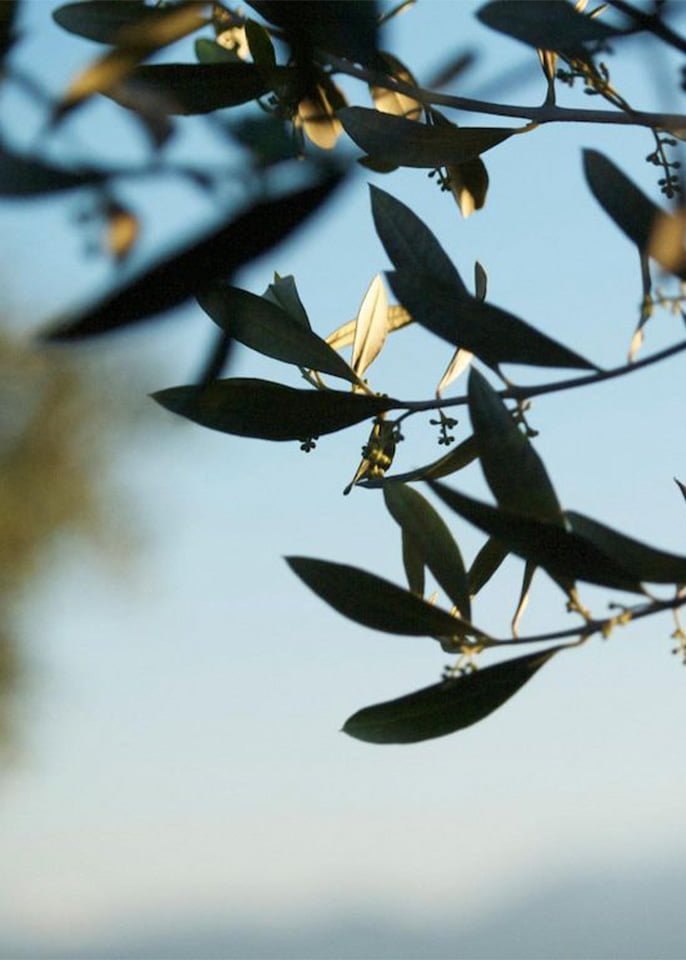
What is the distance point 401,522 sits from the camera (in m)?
0.50

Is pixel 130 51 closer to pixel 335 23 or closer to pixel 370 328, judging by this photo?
pixel 335 23

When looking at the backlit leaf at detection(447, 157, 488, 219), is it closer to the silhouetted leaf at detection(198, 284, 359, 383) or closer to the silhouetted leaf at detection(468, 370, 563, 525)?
the silhouetted leaf at detection(198, 284, 359, 383)

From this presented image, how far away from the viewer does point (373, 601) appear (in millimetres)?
438

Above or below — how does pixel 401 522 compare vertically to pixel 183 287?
above

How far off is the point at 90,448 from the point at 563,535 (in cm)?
751

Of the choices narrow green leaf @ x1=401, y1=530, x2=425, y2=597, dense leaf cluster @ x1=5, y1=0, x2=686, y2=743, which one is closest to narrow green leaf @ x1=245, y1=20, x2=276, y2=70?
dense leaf cluster @ x1=5, y1=0, x2=686, y2=743

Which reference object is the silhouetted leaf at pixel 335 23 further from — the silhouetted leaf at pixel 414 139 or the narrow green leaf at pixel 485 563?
the narrow green leaf at pixel 485 563

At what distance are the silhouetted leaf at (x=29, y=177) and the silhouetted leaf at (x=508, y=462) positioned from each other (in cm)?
22

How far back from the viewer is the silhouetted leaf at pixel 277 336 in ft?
1.69

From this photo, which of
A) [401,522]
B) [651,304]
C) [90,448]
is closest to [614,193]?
[651,304]

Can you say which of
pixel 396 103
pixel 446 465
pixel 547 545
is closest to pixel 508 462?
pixel 547 545

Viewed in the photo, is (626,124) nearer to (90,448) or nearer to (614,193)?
(614,193)

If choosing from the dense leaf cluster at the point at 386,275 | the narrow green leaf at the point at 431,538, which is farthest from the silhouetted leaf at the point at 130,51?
the narrow green leaf at the point at 431,538

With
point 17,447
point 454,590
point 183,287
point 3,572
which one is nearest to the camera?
point 183,287
